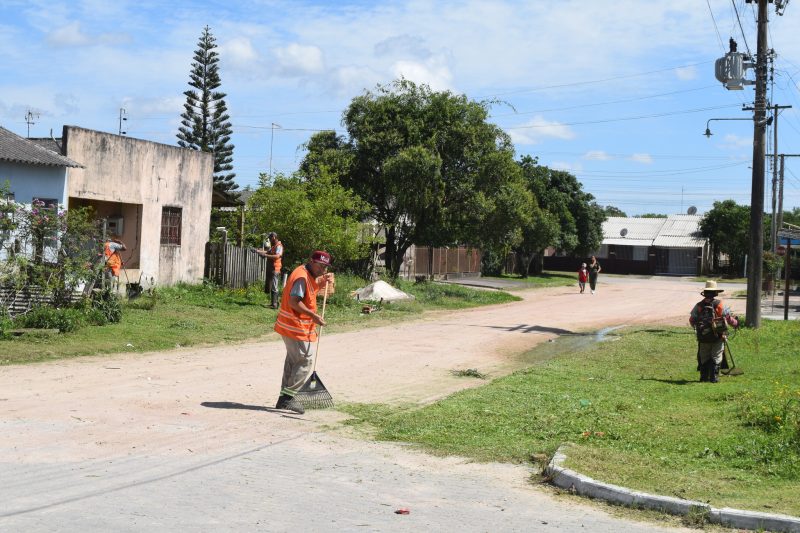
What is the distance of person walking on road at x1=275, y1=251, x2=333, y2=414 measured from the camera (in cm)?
1059

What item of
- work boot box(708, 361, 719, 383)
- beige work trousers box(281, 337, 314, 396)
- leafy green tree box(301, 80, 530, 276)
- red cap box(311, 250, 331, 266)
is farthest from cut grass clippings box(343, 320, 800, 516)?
leafy green tree box(301, 80, 530, 276)

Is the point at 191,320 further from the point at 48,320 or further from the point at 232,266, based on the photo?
the point at 232,266

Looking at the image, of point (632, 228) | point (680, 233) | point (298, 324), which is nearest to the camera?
point (298, 324)

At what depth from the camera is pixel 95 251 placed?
1773 cm

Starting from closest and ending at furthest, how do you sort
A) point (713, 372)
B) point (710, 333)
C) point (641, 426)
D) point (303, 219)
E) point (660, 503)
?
1. point (660, 503)
2. point (641, 426)
3. point (710, 333)
4. point (713, 372)
5. point (303, 219)

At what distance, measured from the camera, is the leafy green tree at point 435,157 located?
3209cm

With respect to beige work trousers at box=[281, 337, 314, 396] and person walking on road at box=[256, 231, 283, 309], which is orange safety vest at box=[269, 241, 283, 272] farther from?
beige work trousers at box=[281, 337, 314, 396]

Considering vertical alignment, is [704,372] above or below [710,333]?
below

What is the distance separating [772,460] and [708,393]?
4425mm

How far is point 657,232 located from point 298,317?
250 ft

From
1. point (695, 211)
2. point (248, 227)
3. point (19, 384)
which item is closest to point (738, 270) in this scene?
point (695, 211)

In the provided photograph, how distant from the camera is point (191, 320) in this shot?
19594mm

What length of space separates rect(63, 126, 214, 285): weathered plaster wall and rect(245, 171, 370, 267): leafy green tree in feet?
5.15

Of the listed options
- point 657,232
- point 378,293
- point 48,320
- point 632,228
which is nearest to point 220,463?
point 48,320
